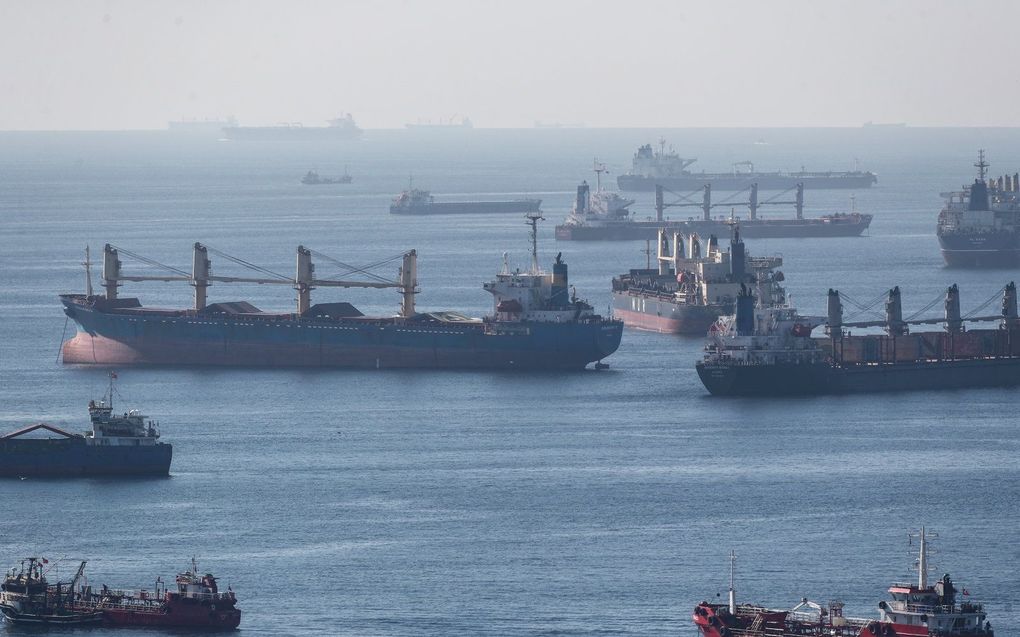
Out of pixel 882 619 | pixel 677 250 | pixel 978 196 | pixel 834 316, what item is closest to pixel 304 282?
pixel 834 316

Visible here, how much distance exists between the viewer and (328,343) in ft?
319

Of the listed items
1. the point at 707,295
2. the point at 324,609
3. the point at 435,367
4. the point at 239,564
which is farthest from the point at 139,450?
the point at 707,295

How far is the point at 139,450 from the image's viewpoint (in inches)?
2721

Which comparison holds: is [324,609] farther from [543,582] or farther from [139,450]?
[139,450]

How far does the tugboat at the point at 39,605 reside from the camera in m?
51.1

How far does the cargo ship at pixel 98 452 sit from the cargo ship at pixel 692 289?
43077 millimetres

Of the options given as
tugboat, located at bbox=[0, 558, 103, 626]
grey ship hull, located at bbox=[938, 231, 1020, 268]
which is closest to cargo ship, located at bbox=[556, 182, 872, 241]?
grey ship hull, located at bbox=[938, 231, 1020, 268]

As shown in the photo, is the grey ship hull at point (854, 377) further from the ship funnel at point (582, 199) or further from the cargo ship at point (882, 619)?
the ship funnel at point (582, 199)

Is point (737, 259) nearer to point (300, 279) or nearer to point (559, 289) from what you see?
point (559, 289)

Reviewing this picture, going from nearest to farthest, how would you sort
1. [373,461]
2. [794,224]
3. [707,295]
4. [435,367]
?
1. [373,461]
2. [435,367]
3. [707,295]
4. [794,224]

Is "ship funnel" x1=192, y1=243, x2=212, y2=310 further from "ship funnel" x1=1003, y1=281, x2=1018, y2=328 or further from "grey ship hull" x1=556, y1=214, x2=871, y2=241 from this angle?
"grey ship hull" x1=556, y1=214, x2=871, y2=241

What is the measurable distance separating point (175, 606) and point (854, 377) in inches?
1707

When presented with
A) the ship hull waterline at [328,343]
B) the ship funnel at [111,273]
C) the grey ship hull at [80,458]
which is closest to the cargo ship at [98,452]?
the grey ship hull at [80,458]

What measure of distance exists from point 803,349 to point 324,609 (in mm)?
39127
